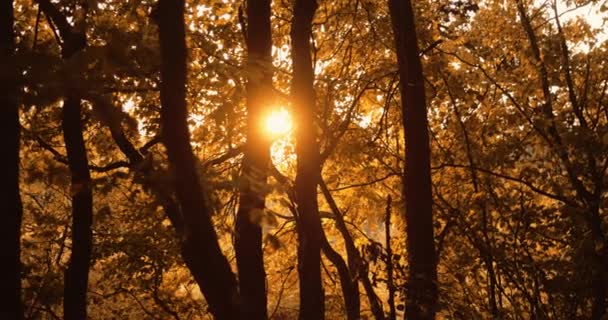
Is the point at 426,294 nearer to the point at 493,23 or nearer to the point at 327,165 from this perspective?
the point at 327,165

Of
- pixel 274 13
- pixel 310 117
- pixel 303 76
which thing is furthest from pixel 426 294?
pixel 274 13

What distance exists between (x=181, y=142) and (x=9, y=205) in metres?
1.43

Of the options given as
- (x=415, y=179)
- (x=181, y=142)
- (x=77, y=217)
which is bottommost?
(x=181, y=142)

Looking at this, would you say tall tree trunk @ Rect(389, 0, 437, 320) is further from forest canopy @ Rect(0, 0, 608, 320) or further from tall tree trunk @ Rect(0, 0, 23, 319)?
tall tree trunk @ Rect(0, 0, 23, 319)

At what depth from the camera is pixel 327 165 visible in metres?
13.1

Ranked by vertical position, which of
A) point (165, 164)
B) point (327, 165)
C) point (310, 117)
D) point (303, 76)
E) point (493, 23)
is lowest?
point (165, 164)

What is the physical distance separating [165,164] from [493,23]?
465 inches

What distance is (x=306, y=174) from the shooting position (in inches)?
195

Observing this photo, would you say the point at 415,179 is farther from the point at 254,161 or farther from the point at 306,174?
the point at 254,161

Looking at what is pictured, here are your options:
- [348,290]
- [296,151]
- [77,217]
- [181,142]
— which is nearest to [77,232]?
[77,217]

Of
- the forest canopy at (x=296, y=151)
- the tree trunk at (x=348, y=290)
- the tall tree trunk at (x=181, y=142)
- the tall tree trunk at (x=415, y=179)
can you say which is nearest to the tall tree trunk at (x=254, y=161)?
the forest canopy at (x=296, y=151)

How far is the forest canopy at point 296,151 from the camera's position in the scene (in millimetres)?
2793

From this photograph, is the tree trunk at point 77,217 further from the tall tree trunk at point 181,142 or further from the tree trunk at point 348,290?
the tree trunk at point 348,290

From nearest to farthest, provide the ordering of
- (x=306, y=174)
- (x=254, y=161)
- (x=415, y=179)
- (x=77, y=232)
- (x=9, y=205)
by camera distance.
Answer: (x=9, y=205) → (x=254, y=161) → (x=306, y=174) → (x=77, y=232) → (x=415, y=179)
